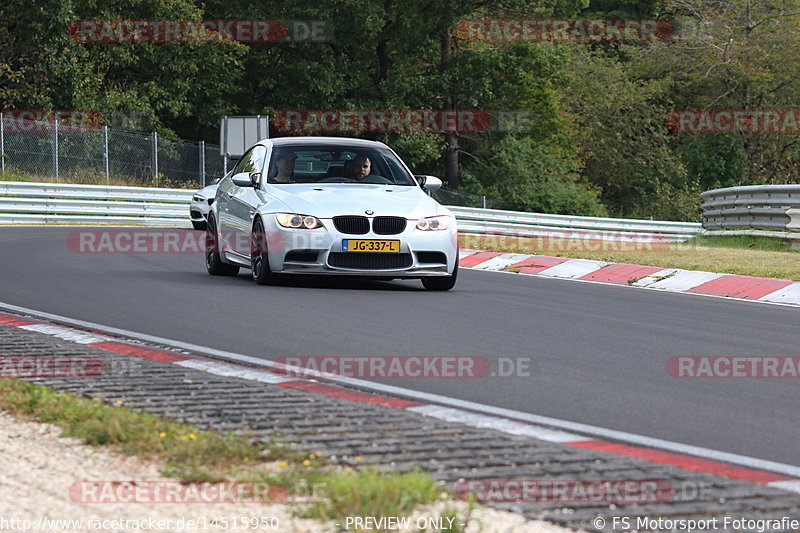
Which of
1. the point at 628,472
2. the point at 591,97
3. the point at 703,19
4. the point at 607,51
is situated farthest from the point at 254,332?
the point at 607,51

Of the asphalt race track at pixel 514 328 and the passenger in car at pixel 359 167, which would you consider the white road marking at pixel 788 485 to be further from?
the passenger in car at pixel 359 167

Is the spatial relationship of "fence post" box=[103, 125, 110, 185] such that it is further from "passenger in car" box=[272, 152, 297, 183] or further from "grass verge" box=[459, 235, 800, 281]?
"passenger in car" box=[272, 152, 297, 183]

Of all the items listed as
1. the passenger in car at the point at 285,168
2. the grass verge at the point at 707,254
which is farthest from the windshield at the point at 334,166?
the grass verge at the point at 707,254

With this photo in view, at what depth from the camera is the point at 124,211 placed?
3014 cm

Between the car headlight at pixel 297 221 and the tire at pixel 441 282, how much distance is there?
1407 mm

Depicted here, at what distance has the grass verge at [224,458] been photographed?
4.30 m

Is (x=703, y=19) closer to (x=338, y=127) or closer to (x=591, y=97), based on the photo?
(x=591, y=97)

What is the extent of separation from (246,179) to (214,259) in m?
1.30

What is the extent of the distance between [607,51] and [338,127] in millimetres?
21471

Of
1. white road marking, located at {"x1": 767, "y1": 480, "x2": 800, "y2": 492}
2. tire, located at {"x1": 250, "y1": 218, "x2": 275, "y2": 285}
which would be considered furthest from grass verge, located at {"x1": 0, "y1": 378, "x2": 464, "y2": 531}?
tire, located at {"x1": 250, "y1": 218, "x2": 275, "y2": 285}

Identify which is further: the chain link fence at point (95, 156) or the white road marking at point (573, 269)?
the chain link fence at point (95, 156)

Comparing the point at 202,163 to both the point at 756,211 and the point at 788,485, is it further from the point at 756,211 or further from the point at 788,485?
the point at 788,485

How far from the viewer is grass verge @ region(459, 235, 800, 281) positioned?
49.9 ft

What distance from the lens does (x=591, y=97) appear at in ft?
186
